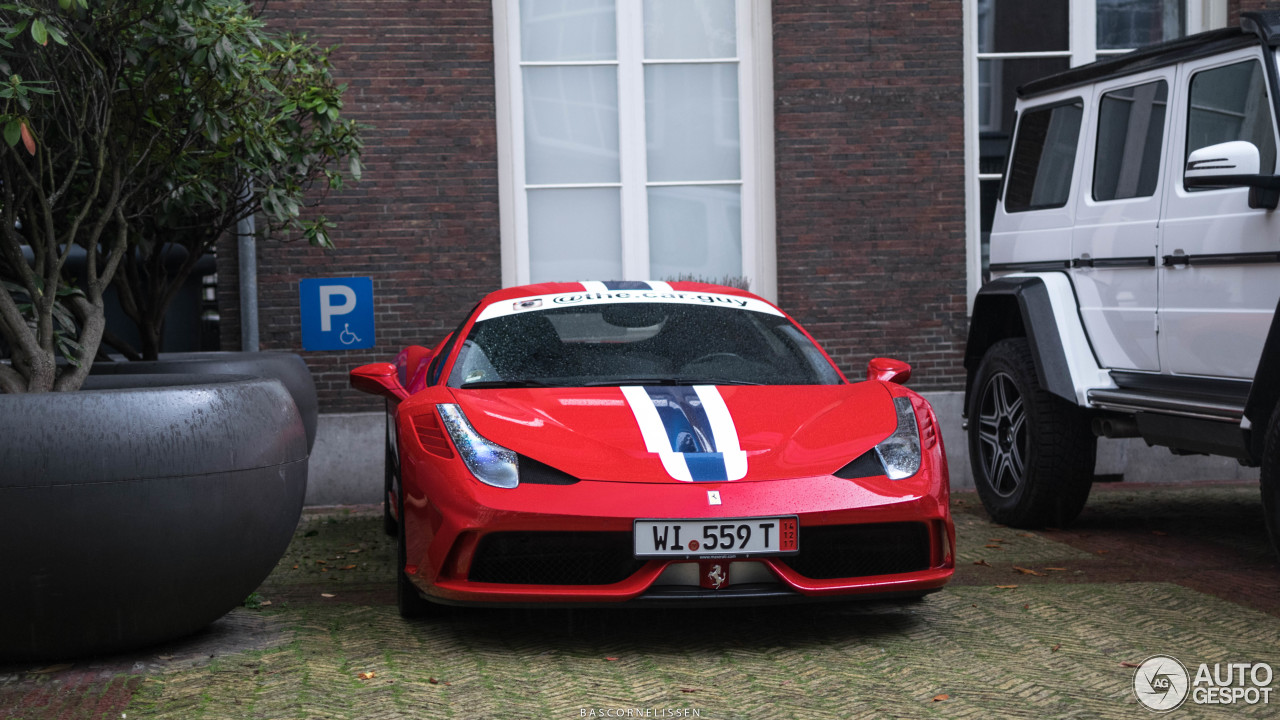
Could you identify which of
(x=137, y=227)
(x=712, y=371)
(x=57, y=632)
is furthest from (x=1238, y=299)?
(x=137, y=227)

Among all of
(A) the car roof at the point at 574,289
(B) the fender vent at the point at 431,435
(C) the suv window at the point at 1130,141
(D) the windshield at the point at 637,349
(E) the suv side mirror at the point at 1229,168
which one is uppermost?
(C) the suv window at the point at 1130,141

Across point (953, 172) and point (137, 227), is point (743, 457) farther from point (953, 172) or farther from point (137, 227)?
point (953, 172)

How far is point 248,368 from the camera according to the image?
24.2ft

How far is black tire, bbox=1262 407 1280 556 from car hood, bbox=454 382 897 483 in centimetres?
139

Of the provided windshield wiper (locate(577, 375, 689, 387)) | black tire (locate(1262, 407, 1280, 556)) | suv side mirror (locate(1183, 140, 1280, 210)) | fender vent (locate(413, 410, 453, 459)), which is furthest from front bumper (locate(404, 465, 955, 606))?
suv side mirror (locate(1183, 140, 1280, 210))

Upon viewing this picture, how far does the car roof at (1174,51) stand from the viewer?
563 cm

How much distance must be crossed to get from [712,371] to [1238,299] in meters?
2.34

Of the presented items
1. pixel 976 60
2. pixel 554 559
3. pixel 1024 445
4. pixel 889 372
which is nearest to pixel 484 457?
pixel 554 559

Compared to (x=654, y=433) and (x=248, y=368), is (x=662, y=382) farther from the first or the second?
(x=248, y=368)

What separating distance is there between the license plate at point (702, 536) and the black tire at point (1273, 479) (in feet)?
6.40

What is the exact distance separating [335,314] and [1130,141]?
19.0ft

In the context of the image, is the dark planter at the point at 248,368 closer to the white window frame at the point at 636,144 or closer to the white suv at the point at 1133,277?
the white window frame at the point at 636,144

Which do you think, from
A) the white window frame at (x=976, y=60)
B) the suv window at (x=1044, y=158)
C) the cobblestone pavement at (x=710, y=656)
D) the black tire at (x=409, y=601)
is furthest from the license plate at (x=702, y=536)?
the white window frame at (x=976, y=60)

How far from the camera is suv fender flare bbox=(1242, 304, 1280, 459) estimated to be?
16.7 feet
